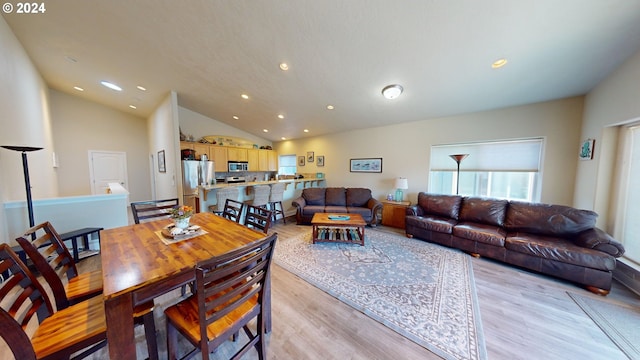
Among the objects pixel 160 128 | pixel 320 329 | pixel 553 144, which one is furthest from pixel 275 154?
pixel 553 144

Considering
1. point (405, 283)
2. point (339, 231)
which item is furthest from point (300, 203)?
point (405, 283)

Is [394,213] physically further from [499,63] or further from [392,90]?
[499,63]

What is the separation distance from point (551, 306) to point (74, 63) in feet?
24.2

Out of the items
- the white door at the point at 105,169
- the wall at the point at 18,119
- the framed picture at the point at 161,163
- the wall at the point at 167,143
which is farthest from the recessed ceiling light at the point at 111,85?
the white door at the point at 105,169

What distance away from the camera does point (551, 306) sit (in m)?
1.96

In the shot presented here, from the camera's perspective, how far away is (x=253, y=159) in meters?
6.79

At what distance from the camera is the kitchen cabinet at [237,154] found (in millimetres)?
6137

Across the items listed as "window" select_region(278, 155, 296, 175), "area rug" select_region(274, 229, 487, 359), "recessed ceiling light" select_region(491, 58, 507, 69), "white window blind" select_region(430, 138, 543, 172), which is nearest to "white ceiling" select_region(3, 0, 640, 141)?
"recessed ceiling light" select_region(491, 58, 507, 69)

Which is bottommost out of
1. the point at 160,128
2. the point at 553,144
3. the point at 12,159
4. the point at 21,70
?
the point at 12,159

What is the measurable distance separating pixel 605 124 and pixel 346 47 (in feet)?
11.5

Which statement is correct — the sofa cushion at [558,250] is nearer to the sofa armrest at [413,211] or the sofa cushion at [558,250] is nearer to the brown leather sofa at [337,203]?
the sofa armrest at [413,211]

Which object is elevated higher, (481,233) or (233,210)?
(233,210)

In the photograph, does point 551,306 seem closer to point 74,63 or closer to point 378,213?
point 378,213

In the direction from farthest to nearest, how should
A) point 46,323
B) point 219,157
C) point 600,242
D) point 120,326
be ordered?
point 219,157 < point 600,242 < point 46,323 < point 120,326
